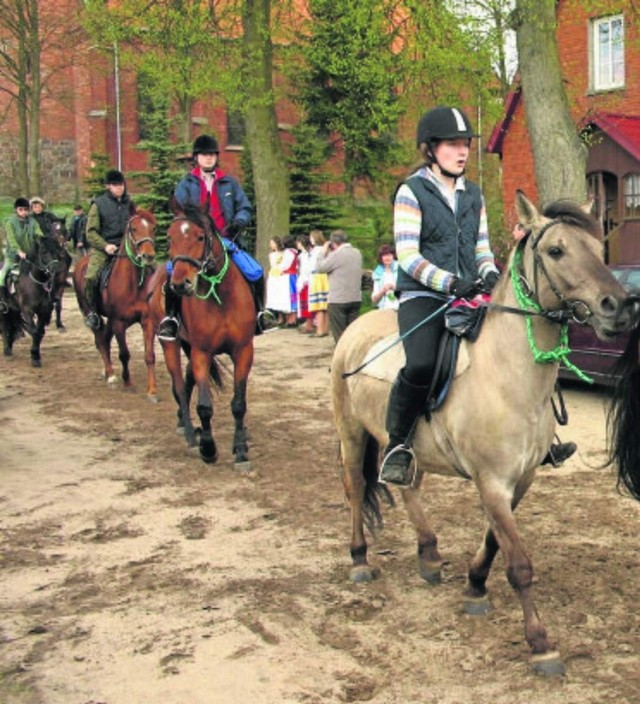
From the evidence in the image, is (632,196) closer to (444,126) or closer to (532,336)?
(444,126)

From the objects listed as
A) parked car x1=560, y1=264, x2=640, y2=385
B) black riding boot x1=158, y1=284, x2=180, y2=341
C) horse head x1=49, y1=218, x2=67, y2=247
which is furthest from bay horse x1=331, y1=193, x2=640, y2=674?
horse head x1=49, y1=218, x2=67, y2=247

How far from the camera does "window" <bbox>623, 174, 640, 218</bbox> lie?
80.0ft

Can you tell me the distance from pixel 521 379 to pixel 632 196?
70.6 ft

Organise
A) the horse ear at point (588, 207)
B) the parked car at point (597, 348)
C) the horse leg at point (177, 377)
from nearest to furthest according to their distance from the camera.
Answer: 1. the horse ear at point (588, 207)
2. the horse leg at point (177, 377)
3. the parked car at point (597, 348)

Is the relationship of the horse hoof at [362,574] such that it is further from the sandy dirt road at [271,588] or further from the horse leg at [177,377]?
the horse leg at [177,377]

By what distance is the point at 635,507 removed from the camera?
7141 mm

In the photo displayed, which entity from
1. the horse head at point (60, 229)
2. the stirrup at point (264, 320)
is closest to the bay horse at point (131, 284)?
the stirrup at point (264, 320)

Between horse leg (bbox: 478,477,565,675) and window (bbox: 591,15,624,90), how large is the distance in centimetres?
2432

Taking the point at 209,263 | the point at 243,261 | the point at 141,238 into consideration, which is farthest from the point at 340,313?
the point at 209,263

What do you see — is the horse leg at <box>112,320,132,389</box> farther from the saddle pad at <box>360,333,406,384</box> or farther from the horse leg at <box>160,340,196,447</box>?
the saddle pad at <box>360,333,406,384</box>

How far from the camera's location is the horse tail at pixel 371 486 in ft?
20.3

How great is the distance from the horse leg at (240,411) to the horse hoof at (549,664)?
460 cm

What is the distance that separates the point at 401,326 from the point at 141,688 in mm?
2347

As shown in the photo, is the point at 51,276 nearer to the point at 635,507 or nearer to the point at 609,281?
the point at 635,507
